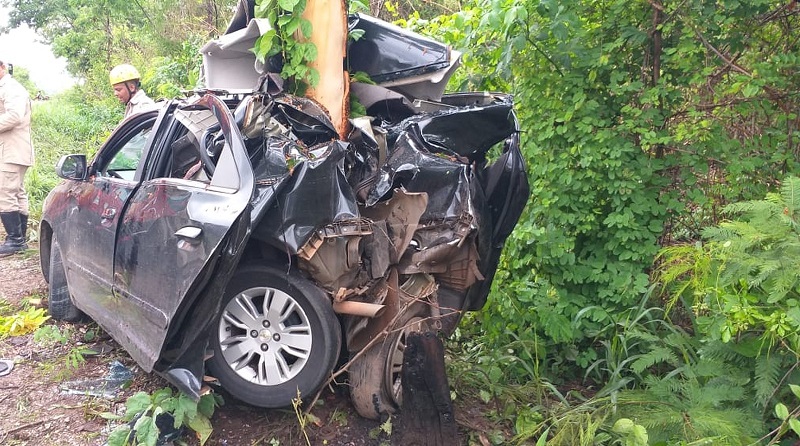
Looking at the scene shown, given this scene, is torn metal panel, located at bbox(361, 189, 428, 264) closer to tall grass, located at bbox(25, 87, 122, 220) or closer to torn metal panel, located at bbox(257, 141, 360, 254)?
torn metal panel, located at bbox(257, 141, 360, 254)

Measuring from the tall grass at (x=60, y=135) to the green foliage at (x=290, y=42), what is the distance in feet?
20.6

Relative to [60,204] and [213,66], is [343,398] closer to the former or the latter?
[213,66]

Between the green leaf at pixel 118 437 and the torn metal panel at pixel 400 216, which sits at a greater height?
the torn metal panel at pixel 400 216

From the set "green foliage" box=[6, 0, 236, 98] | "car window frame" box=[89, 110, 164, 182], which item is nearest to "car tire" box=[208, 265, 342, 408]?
"car window frame" box=[89, 110, 164, 182]

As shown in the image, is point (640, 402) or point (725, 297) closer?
point (725, 297)

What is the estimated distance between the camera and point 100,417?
3.31 meters

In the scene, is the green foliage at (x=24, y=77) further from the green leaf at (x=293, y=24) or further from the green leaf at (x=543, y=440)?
the green leaf at (x=543, y=440)

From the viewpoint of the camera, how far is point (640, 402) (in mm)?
3229

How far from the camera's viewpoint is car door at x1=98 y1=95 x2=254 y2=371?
290 cm

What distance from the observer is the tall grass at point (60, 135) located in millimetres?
9211

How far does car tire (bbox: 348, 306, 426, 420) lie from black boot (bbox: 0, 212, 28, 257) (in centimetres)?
528

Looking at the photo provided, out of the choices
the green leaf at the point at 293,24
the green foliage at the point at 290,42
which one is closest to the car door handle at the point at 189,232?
the green foliage at the point at 290,42

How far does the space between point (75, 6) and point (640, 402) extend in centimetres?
2180

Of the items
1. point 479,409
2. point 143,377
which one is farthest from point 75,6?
point 479,409
